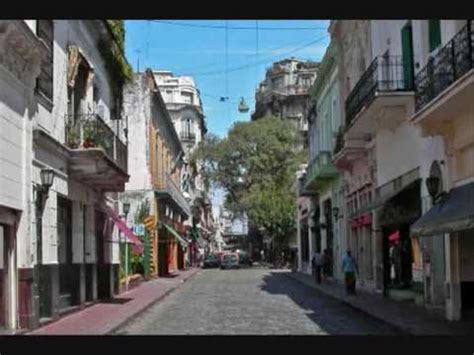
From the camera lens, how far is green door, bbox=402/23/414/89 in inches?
856

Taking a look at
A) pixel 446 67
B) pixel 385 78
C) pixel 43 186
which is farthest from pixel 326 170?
pixel 446 67

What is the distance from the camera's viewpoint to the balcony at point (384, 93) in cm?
2167

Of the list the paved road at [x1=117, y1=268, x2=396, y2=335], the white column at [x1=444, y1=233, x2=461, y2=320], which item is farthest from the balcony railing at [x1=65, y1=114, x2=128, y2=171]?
the white column at [x1=444, y1=233, x2=461, y2=320]

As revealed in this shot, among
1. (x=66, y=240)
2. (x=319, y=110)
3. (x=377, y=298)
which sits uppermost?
(x=319, y=110)

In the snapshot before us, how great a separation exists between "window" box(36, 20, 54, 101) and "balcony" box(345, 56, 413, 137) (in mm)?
7768

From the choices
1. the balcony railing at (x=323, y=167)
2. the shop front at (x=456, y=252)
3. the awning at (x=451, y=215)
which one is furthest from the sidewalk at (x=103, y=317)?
the balcony railing at (x=323, y=167)

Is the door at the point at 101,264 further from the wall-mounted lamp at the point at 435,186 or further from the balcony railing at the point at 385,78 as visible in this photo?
the wall-mounted lamp at the point at 435,186

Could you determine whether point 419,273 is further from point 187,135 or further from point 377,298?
point 187,135

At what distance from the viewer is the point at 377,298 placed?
24.9 meters

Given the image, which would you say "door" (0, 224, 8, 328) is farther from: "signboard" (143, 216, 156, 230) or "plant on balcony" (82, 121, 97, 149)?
"signboard" (143, 216, 156, 230)

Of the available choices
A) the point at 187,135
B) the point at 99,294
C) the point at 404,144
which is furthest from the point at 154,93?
the point at 187,135

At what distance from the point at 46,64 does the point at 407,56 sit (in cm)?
895

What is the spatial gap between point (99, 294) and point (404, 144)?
965 centimetres

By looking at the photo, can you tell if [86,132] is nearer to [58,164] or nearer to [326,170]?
[58,164]
